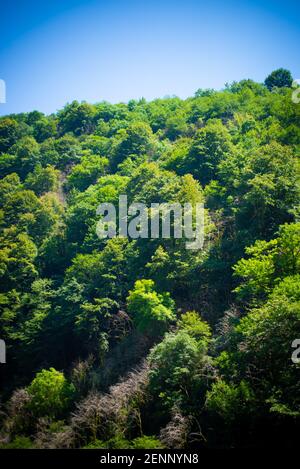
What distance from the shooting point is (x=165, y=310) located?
31.5m

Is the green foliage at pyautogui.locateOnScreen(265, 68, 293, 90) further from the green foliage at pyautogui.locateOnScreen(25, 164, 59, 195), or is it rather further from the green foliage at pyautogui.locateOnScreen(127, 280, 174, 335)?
the green foliage at pyautogui.locateOnScreen(127, 280, 174, 335)

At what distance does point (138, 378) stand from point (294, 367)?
11.3m

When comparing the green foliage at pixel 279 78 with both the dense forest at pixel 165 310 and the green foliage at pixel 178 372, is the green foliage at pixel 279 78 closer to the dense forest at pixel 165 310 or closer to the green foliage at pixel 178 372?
the dense forest at pixel 165 310

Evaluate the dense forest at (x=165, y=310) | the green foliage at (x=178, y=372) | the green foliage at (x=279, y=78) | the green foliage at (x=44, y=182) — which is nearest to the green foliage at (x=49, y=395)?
the dense forest at (x=165, y=310)

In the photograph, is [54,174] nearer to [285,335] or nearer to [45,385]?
[45,385]

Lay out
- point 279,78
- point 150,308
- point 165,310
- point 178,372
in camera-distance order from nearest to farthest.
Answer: point 178,372 → point 165,310 → point 150,308 → point 279,78

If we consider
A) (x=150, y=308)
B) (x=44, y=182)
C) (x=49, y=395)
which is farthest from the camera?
(x=44, y=182)

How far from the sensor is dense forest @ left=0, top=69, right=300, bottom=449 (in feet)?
72.5

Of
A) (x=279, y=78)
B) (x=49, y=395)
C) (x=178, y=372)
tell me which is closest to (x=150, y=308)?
(x=178, y=372)

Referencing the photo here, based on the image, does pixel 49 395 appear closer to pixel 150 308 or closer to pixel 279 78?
pixel 150 308

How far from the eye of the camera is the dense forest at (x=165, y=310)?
22.1 meters

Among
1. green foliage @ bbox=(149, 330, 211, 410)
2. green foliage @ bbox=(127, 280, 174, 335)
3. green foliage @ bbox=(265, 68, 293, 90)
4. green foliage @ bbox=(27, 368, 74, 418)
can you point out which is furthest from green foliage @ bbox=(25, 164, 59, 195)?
green foliage @ bbox=(265, 68, 293, 90)

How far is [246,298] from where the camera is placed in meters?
30.3

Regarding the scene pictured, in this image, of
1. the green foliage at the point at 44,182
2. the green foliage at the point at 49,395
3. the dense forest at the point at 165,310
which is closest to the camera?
the dense forest at the point at 165,310
